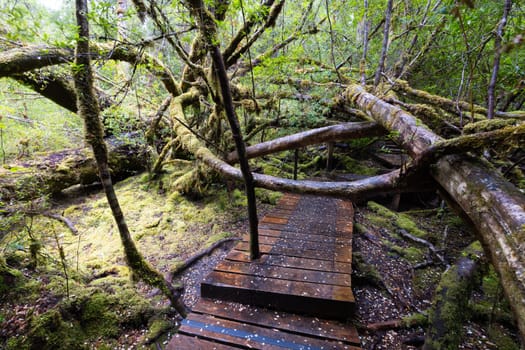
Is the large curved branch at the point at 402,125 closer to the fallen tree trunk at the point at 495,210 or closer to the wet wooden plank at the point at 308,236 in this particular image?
the fallen tree trunk at the point at 495,210

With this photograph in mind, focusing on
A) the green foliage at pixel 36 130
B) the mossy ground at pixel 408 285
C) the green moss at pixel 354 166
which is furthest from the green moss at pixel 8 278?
the green moss at pixel 354 166

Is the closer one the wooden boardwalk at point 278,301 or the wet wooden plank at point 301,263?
the wooden boardwalk at point 278,301

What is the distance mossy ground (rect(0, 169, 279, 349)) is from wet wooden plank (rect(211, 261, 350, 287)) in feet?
3.68

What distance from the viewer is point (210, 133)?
5730 mm

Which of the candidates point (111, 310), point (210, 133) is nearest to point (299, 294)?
point (111, 310)

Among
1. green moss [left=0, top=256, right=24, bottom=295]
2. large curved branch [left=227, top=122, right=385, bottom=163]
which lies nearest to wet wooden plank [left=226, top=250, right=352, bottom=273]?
large curved branch [left=227, top=122, right=385, bottom=163]

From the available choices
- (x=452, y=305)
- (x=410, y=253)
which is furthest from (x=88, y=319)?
(x=410, y=253)

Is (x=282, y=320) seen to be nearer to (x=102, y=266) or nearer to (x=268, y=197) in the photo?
(x=102, y=266)

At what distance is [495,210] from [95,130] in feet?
10.7

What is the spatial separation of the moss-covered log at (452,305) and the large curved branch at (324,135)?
226 centimetres

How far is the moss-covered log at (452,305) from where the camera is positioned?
222 centimetres

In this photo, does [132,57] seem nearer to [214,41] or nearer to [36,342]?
[214,41]

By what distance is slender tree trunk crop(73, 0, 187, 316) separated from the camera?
1.94 meters

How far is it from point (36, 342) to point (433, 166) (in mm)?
4153
